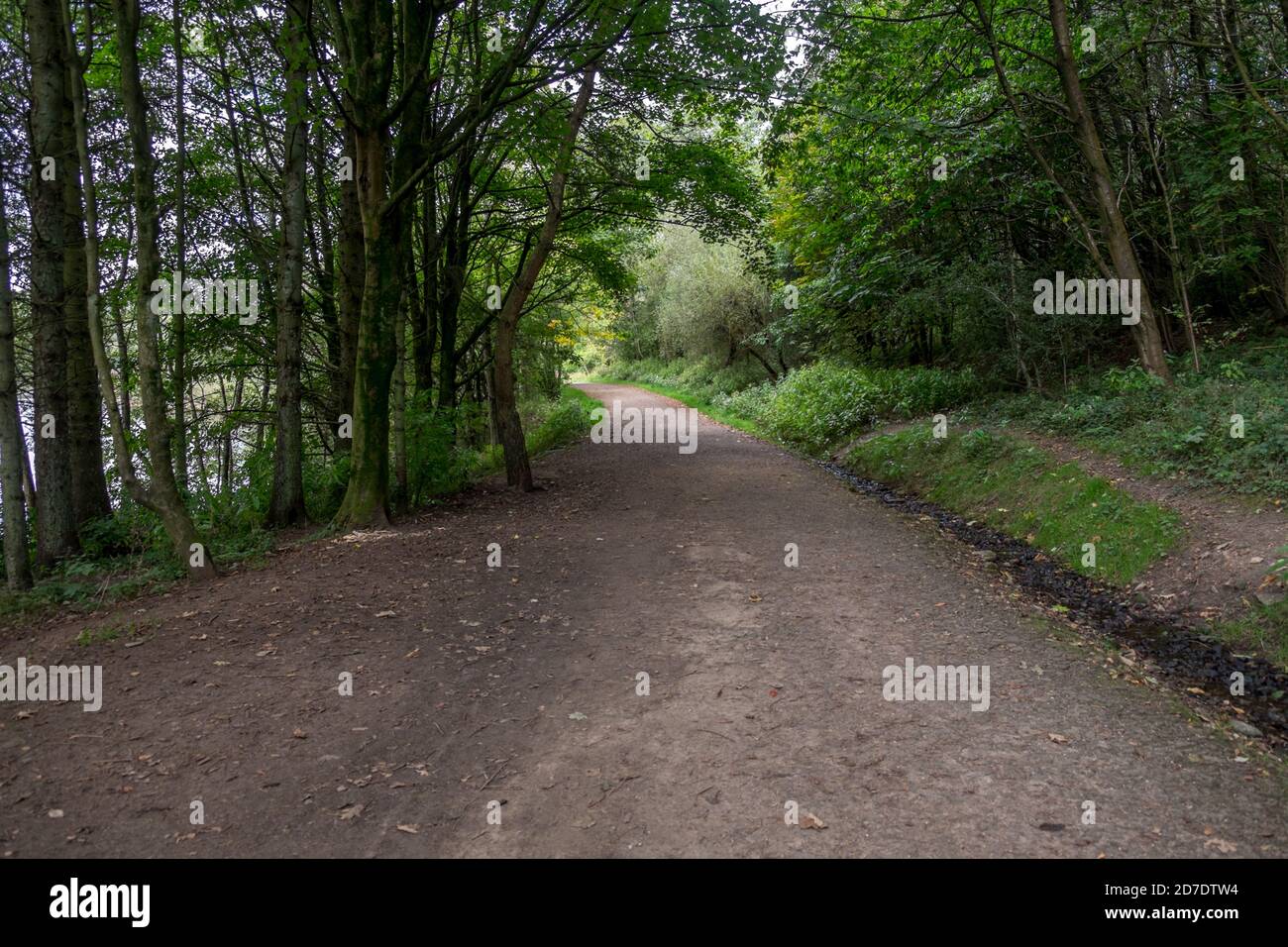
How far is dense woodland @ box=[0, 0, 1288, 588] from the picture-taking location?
8.61m

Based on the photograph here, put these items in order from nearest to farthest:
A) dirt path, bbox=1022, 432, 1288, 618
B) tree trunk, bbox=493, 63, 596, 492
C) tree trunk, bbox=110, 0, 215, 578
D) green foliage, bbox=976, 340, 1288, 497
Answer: dirt path, bbox=1022, 432, 1288, 618 < tree trunk, bbox=110, 0, 215, 578 < green foliage, bbox=976, 340, 1288, 497 < tree trunk, bbox=493, 63, 596, 492

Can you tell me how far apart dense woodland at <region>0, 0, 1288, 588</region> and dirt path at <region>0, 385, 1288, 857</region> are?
9.69ft

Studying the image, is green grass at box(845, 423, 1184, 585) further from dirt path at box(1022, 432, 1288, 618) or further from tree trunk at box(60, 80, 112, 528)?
tree trunk at box(60, 80, 112, 528)

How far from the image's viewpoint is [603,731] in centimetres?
420

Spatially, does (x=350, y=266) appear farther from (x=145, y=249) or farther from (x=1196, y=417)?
(x=1196, y=417)

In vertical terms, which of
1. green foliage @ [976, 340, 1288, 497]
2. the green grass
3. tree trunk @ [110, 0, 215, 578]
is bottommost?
the green grass

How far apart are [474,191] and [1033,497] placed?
Answer: 13406 millimetres

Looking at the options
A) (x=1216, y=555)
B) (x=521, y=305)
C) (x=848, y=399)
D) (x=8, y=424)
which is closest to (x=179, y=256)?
(x=8, y=424)

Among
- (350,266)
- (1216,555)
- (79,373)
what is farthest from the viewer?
(350,266)

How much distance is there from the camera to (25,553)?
7453mm

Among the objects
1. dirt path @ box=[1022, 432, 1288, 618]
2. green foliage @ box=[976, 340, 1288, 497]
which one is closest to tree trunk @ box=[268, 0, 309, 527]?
dirt path @ box=[1022, 432, 1288, 618]

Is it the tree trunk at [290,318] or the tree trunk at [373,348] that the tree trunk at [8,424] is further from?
the tree trunk at [373,348]

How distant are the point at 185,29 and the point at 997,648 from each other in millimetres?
13929

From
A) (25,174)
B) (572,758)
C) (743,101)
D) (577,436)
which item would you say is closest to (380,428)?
(25,174)
